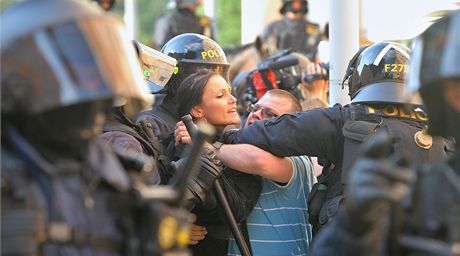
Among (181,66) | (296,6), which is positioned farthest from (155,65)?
(296,6)

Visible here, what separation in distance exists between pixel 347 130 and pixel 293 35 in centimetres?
760

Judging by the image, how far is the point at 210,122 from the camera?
5391 millimetres

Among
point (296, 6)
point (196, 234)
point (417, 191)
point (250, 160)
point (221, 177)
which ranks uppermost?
point (417, 191)

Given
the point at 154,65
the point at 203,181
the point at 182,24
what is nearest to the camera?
the point at 203,181

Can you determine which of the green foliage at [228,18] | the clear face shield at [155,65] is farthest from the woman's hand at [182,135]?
the green foliage at [228,18]

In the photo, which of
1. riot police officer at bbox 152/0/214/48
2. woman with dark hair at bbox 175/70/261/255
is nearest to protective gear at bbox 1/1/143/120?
woman with dark hair at bbox 175/70/261/255

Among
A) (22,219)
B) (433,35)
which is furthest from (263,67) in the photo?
(22,219)

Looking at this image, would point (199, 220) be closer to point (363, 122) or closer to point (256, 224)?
point (256, 224)

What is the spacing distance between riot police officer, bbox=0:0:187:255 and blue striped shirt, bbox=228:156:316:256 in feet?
6.84

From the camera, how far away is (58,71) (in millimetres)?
2945

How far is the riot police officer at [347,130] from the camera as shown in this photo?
15.4ft

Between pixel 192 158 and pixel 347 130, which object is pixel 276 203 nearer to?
pixel 347 130

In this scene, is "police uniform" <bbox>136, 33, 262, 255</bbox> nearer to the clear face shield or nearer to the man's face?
the clear face shield

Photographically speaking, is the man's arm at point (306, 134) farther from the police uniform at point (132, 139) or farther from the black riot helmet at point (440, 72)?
the black riot helmet at point (440, 72)
